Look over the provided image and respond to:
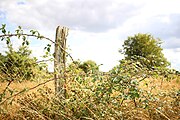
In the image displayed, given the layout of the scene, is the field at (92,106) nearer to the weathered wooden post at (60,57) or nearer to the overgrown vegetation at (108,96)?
the overgrown vegetation at (108,96)

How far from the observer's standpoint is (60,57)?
233 inches

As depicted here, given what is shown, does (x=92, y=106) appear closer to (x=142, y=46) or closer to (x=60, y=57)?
(x=60, y=57)

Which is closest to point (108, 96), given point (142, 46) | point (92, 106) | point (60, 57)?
point (92, 106)

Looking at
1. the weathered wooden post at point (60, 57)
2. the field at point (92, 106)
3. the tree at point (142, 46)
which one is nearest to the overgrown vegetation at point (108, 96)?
the field at point (92, 106)

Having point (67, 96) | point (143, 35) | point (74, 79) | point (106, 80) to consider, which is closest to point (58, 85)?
point (67, 96)

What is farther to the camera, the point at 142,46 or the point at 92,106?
the point at 142,46

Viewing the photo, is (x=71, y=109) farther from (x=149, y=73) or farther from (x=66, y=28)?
(x=66, y=28)

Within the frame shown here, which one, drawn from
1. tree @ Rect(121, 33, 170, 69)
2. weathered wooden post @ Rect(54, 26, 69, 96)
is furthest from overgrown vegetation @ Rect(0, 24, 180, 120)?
tree @ Rect(121, 33, 170, 69)

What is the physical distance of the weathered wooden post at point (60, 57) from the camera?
5650 mm

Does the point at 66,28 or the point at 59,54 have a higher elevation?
the point at 66,28

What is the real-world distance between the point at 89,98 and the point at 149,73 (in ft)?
3.42

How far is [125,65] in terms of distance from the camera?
4.74 meters

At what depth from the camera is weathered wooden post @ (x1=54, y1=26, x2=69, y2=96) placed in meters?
5.65

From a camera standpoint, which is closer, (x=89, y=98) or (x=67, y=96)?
(x=89, y=98)
